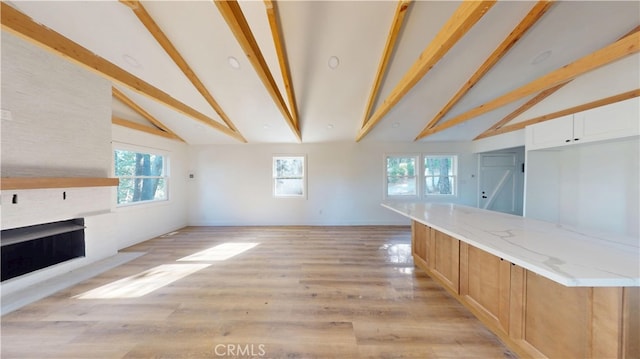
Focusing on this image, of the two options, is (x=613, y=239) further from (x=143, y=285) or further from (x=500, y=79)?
(x=143, y=285)

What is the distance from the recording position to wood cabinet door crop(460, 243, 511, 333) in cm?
160

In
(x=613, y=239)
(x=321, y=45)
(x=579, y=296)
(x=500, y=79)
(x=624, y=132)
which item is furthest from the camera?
(x=500, y=79)

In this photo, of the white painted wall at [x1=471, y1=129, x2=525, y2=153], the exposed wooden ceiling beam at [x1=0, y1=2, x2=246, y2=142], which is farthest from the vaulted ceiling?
the white painted wall at [x1=471, y1=129, x2=525, y2=153]

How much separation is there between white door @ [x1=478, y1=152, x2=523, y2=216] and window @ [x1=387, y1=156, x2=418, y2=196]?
168 cm

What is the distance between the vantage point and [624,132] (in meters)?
2.50

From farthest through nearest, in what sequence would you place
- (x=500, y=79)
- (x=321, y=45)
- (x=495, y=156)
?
(x=495, y=156) → (x=500, y=79) → (x=321, y=45)

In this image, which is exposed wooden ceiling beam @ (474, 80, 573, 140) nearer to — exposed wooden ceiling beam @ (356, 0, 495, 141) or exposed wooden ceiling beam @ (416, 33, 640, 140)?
exposed wooden ceiling beam @ (416, 33, 640, 140)

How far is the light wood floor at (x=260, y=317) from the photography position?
1631 mm

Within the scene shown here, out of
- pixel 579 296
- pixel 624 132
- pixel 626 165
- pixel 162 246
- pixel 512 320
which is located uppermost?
pixel 624 132

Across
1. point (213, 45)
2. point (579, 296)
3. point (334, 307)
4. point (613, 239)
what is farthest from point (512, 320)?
point (213, 45)

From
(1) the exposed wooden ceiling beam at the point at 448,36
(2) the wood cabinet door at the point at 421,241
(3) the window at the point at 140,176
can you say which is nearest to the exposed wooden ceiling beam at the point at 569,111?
(1) the exposed wooden ceiling beam at the point at 448,36

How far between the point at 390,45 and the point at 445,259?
2.58m

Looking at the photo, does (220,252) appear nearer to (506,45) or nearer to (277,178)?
(277,178)

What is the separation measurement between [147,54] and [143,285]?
9.69ft
